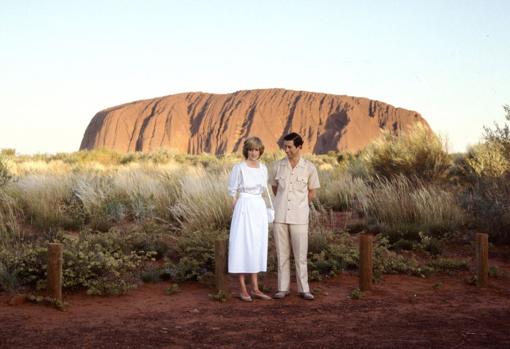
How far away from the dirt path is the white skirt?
47 centimetres

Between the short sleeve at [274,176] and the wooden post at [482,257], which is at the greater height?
the short sleeve at [274,176]

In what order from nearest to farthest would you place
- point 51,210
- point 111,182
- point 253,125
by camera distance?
point 51,210, point 111,182, point 253,125

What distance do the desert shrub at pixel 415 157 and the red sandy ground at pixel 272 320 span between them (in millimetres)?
8095

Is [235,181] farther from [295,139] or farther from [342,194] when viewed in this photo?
[342,194]

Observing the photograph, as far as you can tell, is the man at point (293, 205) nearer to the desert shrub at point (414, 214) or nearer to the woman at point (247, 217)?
the woman at point (247, 217)

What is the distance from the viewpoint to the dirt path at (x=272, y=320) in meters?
5.38

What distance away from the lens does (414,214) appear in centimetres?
1155

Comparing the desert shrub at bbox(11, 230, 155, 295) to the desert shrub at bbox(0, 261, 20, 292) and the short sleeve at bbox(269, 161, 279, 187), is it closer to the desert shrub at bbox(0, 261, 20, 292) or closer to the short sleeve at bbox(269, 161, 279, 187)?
the desert shrub at bbox(0, 261, 20, 292)

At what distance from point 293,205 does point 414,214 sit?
524 cm

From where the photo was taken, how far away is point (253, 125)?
73.2 metres

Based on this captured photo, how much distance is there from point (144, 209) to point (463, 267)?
6.17 meters

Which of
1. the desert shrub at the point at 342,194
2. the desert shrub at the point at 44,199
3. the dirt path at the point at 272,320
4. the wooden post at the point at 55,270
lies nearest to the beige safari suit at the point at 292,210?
the dirt path at the point at 272,320

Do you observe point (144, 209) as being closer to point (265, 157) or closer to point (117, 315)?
point (117, 315)

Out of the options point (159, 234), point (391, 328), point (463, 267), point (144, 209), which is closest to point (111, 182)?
point (144, 209)
